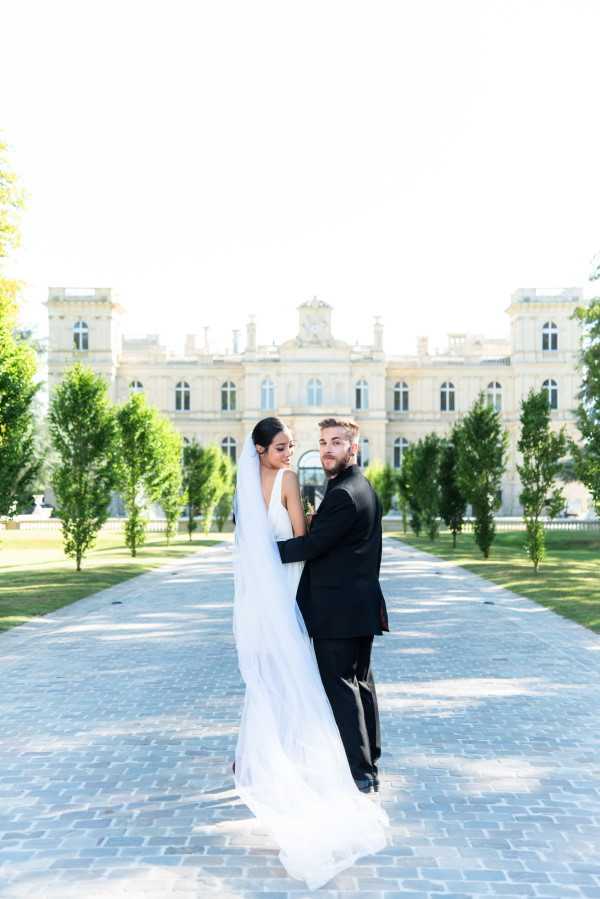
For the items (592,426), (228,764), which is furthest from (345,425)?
(592,426)

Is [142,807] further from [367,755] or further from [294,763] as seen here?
[367,755]

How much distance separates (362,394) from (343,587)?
6043 cm

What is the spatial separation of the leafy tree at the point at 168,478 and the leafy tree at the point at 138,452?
0.60ft

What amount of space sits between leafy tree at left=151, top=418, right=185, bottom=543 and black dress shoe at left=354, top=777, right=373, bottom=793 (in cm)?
2289

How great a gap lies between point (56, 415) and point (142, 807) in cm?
1616

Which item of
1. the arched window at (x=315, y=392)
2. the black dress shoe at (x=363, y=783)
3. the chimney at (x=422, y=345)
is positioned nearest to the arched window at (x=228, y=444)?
the arched window at (x=315, y=392)

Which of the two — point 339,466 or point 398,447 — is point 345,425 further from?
point 398,447

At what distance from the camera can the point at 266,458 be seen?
17.8 feet

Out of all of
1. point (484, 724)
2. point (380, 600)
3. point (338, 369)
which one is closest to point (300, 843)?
point (380, 600)

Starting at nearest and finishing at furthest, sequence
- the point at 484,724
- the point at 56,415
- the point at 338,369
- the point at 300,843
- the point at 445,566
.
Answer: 1. the point at 300,843
2. the point at 484,724
3. the point at 56,415
4. the point at 445,566
5. the point at 338,369

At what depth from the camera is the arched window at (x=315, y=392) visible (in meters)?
64.4

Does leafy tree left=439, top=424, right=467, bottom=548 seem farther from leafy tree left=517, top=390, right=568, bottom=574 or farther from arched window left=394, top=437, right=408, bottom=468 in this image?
arched window left=394, top=437, right=408, bottom=468

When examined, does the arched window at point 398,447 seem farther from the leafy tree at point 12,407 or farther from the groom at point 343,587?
the groom at point 343,587

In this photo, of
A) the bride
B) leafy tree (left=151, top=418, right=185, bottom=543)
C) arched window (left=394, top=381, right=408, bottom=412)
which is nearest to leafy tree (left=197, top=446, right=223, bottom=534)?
leafy tree (left=151, top=418, right=185, bottom=543)
